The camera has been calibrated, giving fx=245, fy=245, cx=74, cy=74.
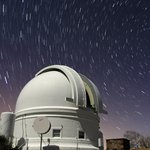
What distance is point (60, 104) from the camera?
19734 mm

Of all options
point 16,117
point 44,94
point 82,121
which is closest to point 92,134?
point 82,121

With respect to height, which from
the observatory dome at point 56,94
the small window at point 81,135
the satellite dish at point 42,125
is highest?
the observatory dome at point 56,94

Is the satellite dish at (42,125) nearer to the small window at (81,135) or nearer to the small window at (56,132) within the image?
the small window at (56,132)

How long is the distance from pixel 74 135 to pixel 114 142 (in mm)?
4013

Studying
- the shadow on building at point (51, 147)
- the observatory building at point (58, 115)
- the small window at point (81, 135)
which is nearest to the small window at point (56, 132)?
the observatory building at point (58, 115)

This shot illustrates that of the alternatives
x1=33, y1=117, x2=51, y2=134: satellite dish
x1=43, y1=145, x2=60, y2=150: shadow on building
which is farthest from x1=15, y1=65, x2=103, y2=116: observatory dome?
x1=43, y1=145, x2=60, y2=150: shadow on building

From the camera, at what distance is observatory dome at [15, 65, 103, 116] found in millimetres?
19844

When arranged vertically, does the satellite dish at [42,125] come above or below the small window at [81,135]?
above

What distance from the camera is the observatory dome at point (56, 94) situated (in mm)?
19844

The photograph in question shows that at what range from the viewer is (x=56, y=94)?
20.0 metres

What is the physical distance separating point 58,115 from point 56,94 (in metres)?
1.75

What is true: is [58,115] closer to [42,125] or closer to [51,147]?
[42,125]

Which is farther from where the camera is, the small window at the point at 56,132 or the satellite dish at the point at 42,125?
the small window at the point at 56,132

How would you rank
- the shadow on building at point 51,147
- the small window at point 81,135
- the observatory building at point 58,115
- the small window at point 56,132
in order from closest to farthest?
the shadow on building at point 51,147, the observatory building at point 58,115, the small window at point 56,132, the small window at point 81,135
